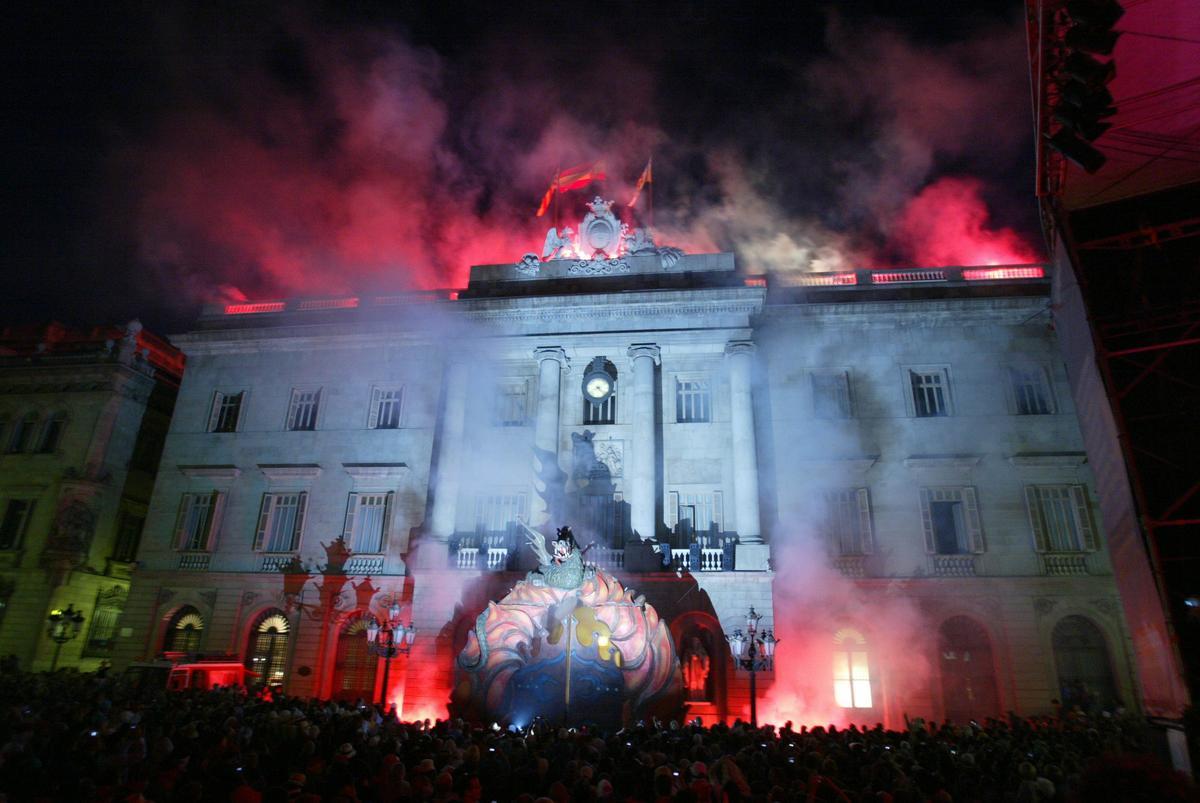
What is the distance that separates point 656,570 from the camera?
2262 cm

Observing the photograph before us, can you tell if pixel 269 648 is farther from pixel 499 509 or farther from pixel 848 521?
pixel 848 521

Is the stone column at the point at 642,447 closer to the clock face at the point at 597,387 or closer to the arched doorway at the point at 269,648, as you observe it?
the clock face at the point at 597,387

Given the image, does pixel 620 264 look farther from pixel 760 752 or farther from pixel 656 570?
pixel 760 752

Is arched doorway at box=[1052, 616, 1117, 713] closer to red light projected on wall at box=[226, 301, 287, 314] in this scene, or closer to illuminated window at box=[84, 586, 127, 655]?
red light projected on wall at box=[226, 301, 287, 314]

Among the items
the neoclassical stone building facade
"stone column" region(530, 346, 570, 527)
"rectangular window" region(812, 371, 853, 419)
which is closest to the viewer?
the neoclassical stone building facade

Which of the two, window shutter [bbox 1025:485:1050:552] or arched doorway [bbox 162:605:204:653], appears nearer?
window shutter [bbox 1025:485:1050:552]

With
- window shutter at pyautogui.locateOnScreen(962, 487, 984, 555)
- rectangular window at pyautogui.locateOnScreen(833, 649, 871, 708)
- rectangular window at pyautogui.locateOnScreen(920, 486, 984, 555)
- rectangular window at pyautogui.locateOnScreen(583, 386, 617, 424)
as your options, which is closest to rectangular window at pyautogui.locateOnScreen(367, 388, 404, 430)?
rectangular window at pyautogui.locateOnScreen(583, 386, 617, 424)

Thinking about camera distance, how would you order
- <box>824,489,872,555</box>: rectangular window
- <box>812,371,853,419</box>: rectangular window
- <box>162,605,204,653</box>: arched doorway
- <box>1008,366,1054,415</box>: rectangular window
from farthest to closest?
<box>162,605,204,653</box>: arched doorway
<box>812,371,853,419</box>: rectangular window
<box>1008,366,1054,415</box>: rectangular window
<box>824,489,872,555</box>: rectangular window

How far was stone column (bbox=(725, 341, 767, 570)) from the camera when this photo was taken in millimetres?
22688

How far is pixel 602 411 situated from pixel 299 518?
502 inches

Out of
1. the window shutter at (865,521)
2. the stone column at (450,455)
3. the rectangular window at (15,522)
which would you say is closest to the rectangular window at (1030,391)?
the window shutter at (865,521)

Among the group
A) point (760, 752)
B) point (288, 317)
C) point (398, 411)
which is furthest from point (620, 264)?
point (760, 752)

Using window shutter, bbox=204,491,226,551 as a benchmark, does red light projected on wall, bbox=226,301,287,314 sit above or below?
above

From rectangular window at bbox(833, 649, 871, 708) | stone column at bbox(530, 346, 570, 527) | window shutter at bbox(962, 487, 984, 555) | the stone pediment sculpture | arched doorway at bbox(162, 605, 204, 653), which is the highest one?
the stone pediment sculpture
